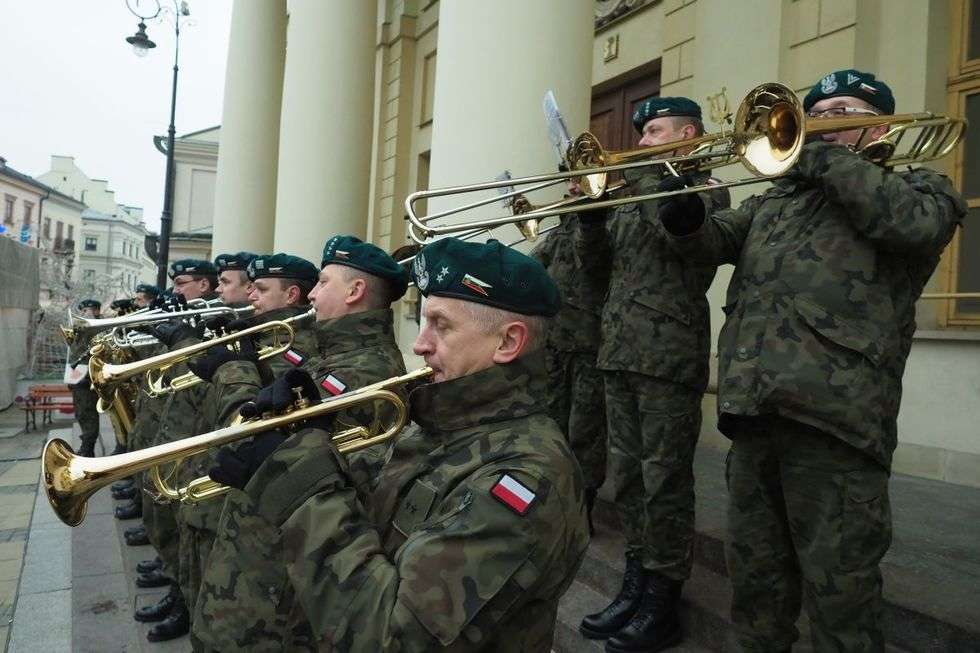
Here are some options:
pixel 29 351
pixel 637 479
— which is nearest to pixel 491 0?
pixel 637 479

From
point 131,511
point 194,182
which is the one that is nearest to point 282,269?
point 131,511

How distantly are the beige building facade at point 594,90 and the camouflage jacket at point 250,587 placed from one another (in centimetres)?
205

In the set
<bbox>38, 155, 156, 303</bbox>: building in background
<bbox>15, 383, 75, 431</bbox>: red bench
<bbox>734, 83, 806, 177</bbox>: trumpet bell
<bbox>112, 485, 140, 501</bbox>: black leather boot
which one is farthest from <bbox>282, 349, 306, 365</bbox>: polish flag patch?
<bbox>38, 155, 156, 303</bbox>: building in background

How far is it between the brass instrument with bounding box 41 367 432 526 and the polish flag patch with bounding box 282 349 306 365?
5.30 feet

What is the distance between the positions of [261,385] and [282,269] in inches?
38.5

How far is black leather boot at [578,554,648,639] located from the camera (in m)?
3.14

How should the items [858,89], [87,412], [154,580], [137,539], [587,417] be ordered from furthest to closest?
[87,412], [137,539], [154,580], [587,417], [858,89]

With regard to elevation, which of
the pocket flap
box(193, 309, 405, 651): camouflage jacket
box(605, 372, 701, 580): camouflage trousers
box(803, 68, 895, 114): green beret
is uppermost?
box(803, 68, 895, 114): green beret

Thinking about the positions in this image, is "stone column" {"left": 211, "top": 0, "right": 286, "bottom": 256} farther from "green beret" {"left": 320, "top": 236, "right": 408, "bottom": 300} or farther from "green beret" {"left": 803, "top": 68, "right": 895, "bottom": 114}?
"green beret" {"left": 803, "top": 68, "right": 895, "bottom": 114}

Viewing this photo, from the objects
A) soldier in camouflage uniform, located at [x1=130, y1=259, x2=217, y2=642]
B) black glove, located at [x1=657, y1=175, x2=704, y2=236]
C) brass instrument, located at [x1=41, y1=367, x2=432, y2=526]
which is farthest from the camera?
soldier in camouflage uniform, located at [x1=130, y1=259, x2=217, y2=642]

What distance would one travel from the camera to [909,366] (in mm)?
5367

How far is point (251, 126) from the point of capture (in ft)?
38.1

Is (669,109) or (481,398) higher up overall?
(669,109)

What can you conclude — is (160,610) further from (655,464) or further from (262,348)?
(655,464)
